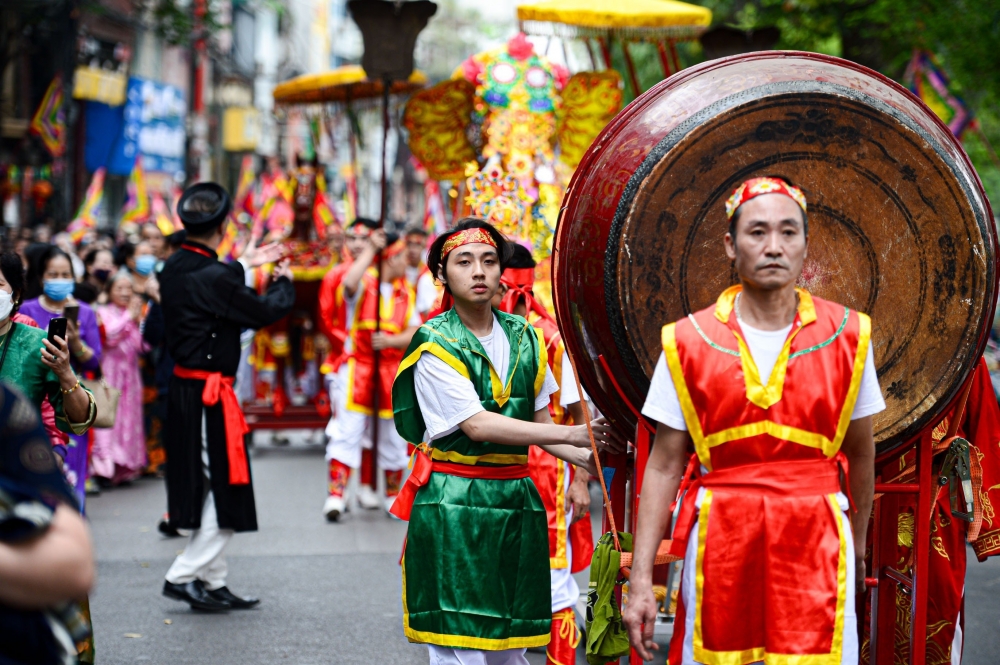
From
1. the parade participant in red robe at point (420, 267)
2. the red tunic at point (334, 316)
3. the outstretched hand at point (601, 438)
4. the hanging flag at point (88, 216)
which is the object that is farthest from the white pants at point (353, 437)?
the hanging flag at point (88, 216)

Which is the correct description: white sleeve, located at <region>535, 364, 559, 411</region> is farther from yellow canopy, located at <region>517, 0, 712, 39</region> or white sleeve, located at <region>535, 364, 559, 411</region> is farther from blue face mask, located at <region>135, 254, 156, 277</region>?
blue face mask, located at <region>135, 254, 156, 277</region>

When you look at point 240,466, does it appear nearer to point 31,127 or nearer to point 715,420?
point 715,420

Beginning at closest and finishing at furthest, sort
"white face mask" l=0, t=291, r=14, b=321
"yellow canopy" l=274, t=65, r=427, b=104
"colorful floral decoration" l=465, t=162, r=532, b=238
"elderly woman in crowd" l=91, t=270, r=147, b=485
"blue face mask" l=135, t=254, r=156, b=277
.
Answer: "white face mask" l=0, t=291, r=14, b=321 < "colorful floral decoration" l=465, t=162, r=532, b=238 < "elderly woman in crowd" l=91, t=270, r=147, b=485 < "blue face mask" l=135, t=254, r=156, b=277 < "yellow canopy" l=274, t=65, r=427, b=104

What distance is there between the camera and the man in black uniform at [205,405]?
6.38m

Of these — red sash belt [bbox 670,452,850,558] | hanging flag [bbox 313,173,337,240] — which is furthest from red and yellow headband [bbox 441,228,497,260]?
hanging flag [bbox 313,173,337,240]

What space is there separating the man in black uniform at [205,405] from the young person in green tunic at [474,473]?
2503 mm

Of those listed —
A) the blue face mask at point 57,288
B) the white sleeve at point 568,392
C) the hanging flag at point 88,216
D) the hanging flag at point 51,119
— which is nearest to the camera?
the white sleeve at point 568,392

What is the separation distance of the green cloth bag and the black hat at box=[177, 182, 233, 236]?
3594 mm

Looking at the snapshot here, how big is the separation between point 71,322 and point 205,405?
122 centimetres

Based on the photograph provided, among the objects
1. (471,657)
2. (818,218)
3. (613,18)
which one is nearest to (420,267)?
(613,18)

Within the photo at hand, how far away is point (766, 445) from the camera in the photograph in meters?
2.95

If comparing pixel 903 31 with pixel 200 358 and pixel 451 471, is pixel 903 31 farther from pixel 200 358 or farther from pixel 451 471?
pixel 451 471

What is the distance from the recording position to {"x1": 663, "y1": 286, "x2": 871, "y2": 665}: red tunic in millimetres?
2947

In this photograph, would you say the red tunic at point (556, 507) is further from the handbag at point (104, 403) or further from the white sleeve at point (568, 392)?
the handbag at point (104, 403)
